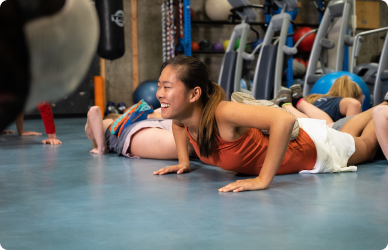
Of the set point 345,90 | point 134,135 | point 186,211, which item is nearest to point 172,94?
point 186,211

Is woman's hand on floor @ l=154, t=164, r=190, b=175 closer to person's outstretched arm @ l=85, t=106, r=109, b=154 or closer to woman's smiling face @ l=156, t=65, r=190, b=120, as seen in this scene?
woman's smiling face @ l=156, t=65, r=190, b=120

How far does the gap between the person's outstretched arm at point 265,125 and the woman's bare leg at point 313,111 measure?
1.55m

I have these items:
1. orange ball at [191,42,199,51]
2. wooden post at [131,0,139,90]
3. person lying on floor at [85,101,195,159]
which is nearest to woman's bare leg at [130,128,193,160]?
person lying on floor at [85,101,195,159]

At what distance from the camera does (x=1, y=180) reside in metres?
1.96

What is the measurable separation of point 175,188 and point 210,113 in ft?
1.25

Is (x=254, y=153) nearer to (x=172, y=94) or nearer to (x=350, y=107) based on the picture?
(x=172, y=94)

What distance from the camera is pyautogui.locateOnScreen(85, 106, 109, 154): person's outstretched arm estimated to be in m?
2.71

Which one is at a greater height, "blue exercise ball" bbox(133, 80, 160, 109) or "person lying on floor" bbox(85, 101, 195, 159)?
"person lying on floor" bbox(85, 101, 195, 159)

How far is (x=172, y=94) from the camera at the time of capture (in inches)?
63.2

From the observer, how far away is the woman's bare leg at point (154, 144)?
98.2 inches

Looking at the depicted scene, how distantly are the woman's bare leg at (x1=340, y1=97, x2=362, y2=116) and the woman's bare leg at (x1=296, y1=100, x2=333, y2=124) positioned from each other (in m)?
0.15

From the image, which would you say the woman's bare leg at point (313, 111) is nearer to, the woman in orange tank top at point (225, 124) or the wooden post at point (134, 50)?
the woman in orange tank top at point (225, 124)

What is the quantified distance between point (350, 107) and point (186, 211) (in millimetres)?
2119

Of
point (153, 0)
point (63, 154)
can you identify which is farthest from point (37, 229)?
point (153, 0)
